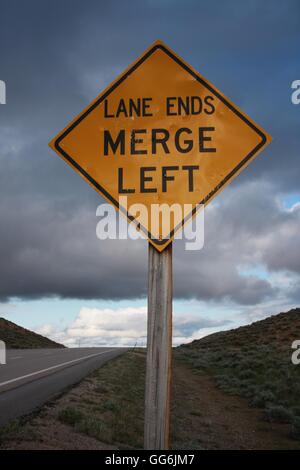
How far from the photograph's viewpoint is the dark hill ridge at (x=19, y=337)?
43688mm

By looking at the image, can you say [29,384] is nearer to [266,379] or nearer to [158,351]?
[266,379]

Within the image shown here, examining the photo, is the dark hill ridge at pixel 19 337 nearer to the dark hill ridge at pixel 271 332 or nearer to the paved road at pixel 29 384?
the dark hill ridge at pixel 271 332

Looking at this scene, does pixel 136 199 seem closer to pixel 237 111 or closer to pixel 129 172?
pixel 129 172

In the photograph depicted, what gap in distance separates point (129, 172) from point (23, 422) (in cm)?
572

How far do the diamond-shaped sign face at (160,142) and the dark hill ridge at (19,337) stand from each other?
40.1 m

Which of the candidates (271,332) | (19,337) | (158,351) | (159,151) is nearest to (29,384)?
(158,351)

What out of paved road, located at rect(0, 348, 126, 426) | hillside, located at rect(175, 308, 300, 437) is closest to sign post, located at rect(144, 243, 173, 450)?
paved road, located at rect(0, 348, 126, 426)

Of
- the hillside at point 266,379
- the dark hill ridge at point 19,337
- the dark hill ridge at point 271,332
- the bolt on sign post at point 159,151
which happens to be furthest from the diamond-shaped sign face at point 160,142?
the dark hill ridge at point 19,337

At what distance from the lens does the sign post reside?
2949 millimetres

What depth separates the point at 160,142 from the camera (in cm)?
331

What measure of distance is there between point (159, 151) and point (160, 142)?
0.24 feet

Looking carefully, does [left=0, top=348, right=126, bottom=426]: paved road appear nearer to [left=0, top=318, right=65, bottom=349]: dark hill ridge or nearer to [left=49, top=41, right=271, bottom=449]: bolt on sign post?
[left=49, top=41, right=271, bottom=449]: bolt on sign post

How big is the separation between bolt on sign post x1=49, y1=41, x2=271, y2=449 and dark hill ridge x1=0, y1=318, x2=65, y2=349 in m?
40.1
